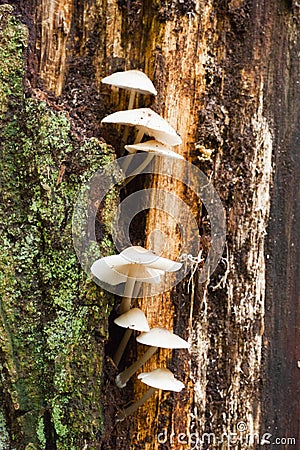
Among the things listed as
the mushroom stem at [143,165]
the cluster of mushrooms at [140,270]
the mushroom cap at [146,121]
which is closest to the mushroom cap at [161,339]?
the cluster of mushrooms at [140,270]

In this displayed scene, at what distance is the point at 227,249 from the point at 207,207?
0.87 ft

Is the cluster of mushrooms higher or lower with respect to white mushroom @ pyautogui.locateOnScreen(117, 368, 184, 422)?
higher

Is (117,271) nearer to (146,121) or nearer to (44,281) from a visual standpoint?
(44,281)

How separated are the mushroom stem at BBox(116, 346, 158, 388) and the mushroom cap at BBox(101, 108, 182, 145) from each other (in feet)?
3.59

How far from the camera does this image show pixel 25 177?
275 cm

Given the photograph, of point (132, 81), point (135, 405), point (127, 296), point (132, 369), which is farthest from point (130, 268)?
point (132, 81)

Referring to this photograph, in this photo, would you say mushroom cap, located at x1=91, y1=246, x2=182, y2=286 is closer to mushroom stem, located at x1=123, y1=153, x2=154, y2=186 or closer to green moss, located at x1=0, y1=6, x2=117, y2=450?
green moss, located at x1=0, y1=6, x2=117, y2=450

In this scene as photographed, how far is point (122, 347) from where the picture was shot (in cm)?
279

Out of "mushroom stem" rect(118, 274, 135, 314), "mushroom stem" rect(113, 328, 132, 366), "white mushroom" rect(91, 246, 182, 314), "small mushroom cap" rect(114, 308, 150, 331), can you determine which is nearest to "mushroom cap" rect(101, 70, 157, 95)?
"white mushroom" rect(91, 246, 182, 314)

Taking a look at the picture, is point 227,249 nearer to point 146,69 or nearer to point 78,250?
→ point 78,250

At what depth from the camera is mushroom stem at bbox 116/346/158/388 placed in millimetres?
2799

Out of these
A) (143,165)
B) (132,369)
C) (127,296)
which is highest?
(143,165)

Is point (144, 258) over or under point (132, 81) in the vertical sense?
under

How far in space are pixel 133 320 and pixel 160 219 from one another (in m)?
0.59
